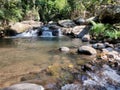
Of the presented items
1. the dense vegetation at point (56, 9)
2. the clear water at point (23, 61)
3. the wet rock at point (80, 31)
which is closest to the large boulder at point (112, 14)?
the wet rock at point (80, 31)

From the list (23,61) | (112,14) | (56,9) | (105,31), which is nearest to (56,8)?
(56,9)

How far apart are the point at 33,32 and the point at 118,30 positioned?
8248mm

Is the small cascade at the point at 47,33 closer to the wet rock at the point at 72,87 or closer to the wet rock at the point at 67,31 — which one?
the wet rock at the point at 67,31

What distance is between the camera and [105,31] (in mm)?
14344

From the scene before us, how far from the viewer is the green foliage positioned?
13.6 metres

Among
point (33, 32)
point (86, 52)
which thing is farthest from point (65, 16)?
point (86, 52)

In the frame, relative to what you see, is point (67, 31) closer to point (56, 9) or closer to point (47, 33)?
point (47, 33)

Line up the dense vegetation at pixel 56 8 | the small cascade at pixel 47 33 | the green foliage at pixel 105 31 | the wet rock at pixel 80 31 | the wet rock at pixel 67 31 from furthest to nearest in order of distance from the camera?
1. the dense vegetation at pixel 56 8
2. the small cascade at pixel 47 33
3. the wet rock at pixel 67 31
4. the wet rock at pixel 80 31
5. the green foliage at pixel 105 31

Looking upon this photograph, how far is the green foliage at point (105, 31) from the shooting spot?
44.5ft

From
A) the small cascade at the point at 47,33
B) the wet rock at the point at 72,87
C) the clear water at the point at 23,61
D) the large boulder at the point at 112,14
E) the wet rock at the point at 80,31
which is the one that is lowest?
the small cascade at the point at 47,33

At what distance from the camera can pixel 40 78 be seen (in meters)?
6.68

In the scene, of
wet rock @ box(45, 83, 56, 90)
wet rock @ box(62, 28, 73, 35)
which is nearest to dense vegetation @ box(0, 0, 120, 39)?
wet rock @ box(62, 28, 73, 35)

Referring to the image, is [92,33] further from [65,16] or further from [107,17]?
[65,16]

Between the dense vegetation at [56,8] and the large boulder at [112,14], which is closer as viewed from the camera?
the large boulder at [112,14]
